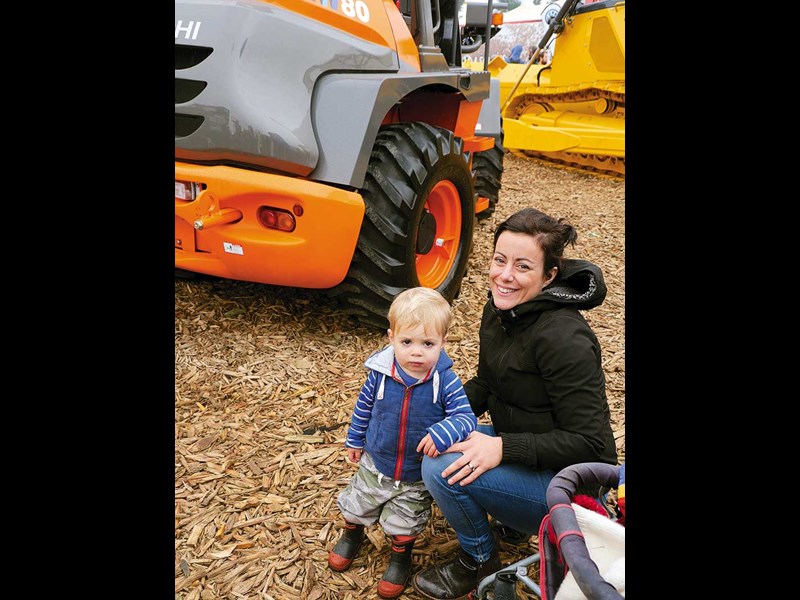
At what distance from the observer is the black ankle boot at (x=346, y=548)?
2.14 metres

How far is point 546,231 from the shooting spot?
1956 mm

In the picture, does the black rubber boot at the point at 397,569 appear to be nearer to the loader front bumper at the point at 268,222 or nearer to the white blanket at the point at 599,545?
the white blanket at the point at 599,545

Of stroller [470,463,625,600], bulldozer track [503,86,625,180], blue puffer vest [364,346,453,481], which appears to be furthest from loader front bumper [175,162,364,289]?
bulldozer track [503,86,625,180]

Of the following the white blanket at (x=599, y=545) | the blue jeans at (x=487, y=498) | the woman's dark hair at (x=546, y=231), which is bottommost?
the blue jeans at (x=487, y=498)

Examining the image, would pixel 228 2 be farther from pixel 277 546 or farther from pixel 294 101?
pixel 277 546

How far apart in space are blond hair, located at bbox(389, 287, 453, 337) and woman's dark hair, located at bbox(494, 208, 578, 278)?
312mm

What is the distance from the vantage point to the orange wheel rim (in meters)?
4.02

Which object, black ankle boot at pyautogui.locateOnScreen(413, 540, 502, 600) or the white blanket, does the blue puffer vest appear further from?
the white blanket

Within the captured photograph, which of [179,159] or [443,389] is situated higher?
[179,159]

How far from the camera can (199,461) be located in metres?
2.69

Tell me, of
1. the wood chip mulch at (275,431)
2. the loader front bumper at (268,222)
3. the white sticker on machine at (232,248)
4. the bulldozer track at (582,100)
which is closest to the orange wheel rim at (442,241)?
the wood chip mulch at (275,431)

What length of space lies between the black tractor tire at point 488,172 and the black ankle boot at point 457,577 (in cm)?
470

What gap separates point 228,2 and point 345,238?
3.96ft
